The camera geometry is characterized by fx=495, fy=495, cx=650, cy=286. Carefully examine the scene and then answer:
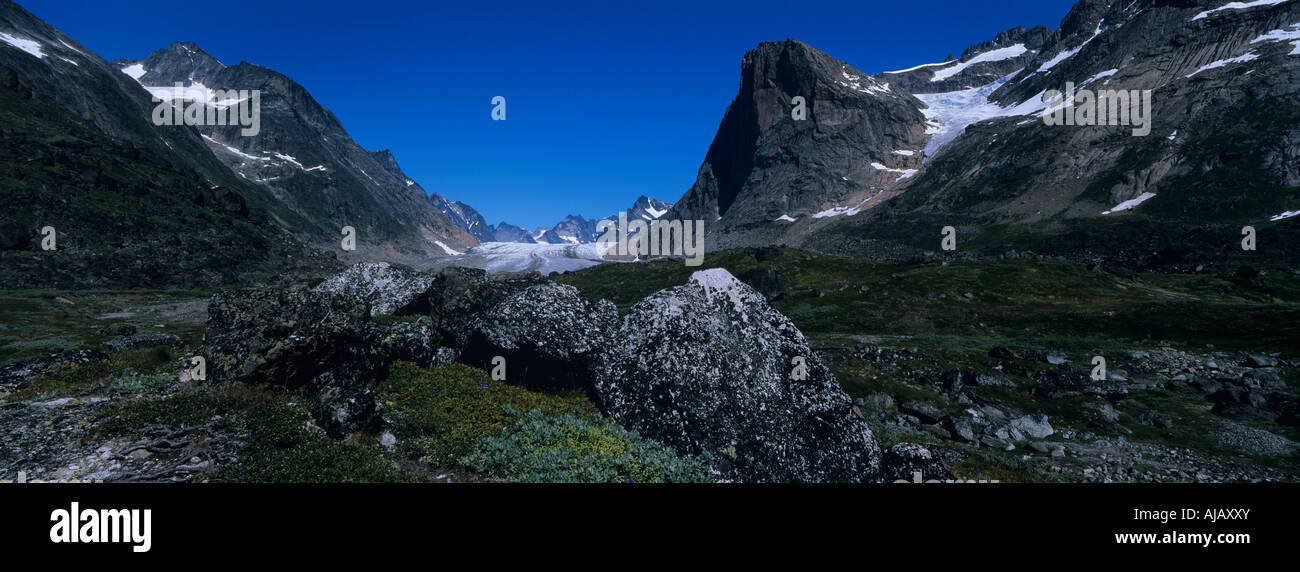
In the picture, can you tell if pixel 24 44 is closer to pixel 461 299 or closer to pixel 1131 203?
pixel 461 299

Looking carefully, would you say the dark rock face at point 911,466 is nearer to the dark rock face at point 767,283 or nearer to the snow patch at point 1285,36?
the dark rock face at point 767,283

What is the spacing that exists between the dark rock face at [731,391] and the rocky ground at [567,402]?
5 cm

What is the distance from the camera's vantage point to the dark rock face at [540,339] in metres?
14.3

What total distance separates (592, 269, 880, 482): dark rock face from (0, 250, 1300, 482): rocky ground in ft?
0.16

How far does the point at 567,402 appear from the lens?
13.2 metres

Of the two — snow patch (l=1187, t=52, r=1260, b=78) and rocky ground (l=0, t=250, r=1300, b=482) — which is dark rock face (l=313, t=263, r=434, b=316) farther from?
snow patch (l=1187, t=52, r=1260, b=78)

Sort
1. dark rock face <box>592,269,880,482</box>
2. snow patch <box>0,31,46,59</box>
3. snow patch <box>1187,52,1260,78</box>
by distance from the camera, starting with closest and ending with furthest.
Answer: dark rock face <box>592,269,880,482</box>
snow patch <box>1187,52,1260,78</box>
snow patch <box>0,31,46,59</box>

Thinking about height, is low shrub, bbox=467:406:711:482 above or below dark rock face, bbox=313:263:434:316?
below

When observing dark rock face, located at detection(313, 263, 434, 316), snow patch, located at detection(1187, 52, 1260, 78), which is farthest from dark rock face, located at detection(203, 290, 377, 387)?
snow patch, located at detection(1187, 52, 1260, 78)

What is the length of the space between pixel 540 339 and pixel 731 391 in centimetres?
572

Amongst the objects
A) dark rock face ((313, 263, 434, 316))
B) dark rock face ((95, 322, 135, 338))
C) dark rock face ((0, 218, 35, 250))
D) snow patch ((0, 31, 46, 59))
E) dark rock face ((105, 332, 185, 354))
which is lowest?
dark rock face ((95, 322, 135, 338))

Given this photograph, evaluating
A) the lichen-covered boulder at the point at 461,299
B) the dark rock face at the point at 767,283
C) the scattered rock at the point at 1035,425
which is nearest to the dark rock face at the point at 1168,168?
the dark rock face at the point at 767,283

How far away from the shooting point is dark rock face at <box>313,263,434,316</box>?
2073 centimetres
